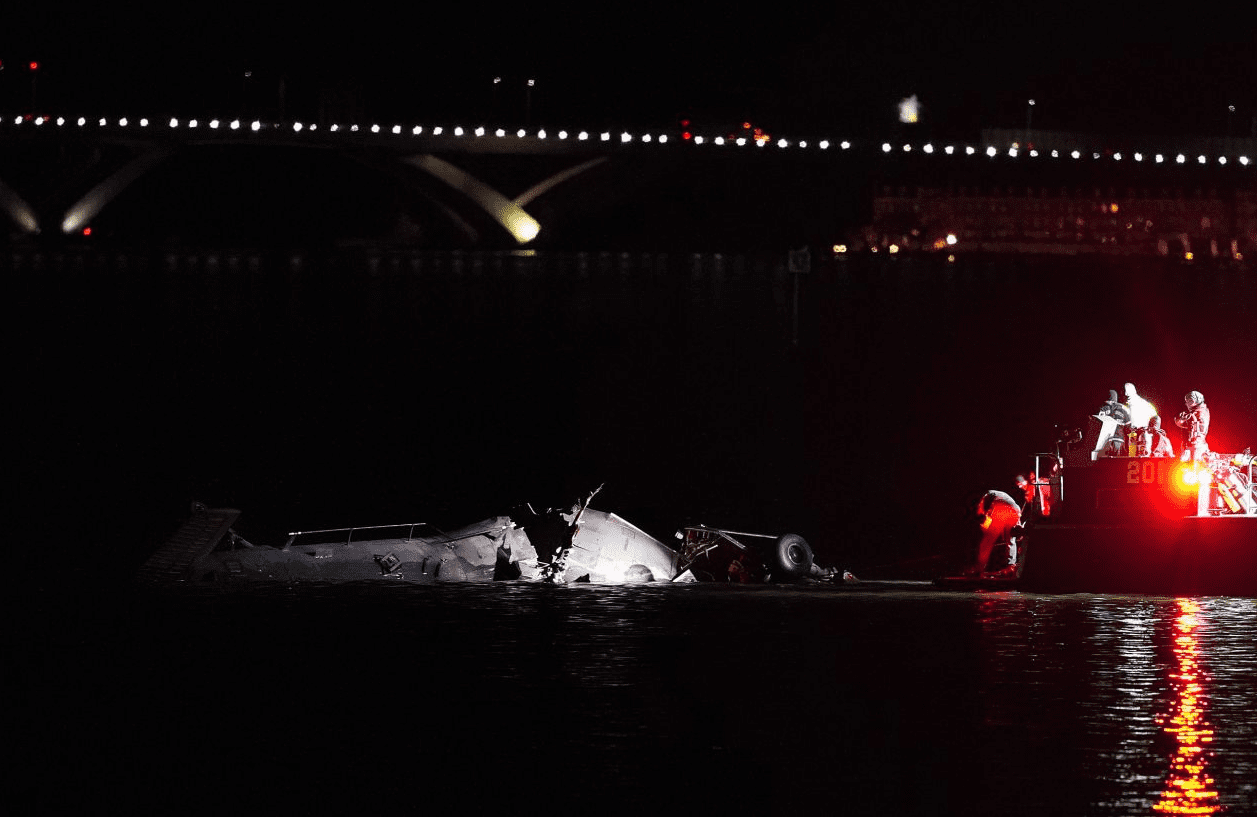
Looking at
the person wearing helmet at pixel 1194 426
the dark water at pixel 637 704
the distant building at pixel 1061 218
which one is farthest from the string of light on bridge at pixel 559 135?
the dark water at pixel 637 704

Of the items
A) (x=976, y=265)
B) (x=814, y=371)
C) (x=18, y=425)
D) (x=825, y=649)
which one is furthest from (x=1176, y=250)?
(x=825, y=649)

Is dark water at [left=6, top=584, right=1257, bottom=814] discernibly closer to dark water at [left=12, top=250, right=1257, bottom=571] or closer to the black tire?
the black tire

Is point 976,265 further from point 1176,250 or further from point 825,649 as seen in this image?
point 825,649

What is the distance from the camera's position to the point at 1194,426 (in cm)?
3072

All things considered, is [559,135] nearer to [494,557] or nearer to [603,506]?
[603,506]

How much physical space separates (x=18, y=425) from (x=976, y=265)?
84.9m

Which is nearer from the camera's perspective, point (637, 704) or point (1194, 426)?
point (637, 704)

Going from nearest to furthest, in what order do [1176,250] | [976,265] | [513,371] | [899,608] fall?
[899,608] < [513,371] < [976,265] < [1176,250]

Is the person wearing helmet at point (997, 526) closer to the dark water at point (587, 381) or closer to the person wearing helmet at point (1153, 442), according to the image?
the dark water at point (587, 381)

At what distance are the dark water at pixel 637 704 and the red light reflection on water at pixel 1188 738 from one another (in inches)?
2.1

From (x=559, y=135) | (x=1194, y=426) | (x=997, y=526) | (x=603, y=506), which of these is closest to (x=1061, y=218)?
(x=559, y=135)

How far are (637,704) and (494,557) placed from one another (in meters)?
14.3

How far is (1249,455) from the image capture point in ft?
104

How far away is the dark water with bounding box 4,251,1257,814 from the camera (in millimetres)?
16172
